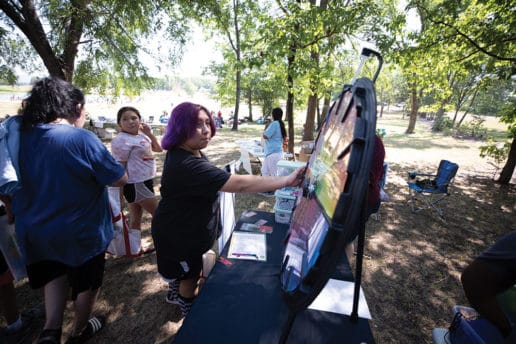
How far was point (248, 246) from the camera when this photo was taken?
2.02 meters

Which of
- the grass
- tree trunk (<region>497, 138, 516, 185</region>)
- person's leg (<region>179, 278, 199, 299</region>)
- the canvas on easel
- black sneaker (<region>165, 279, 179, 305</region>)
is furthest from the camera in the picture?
tree trunk (<region>497, 138, 516, 185</region>)

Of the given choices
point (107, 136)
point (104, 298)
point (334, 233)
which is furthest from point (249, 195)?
point (107, 136)

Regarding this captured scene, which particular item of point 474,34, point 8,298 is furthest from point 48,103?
point 474,34

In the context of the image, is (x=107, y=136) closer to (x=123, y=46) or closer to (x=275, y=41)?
(x=123, y=46)

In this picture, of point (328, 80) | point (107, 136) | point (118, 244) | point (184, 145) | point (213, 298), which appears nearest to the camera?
point (213, 298)

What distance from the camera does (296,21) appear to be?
5.06 metres

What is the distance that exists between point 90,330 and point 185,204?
5.38 feet

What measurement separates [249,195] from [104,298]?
368 cm

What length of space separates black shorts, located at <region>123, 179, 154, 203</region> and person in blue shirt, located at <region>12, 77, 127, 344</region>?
1461 millimetres

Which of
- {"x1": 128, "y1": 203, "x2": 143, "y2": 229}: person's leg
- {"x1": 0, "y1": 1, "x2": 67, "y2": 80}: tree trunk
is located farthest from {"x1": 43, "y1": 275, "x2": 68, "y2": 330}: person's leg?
{"x1": 0, "y1": 1, "x2": 67, "y2": 80}: tree trunk

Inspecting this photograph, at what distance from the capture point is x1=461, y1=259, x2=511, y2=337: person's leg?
1.41 meters

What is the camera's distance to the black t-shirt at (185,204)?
4.91ft

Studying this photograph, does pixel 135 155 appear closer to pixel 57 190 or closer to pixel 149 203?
pixel 149 203

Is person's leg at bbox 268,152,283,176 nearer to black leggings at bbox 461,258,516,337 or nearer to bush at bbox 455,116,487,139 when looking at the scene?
black leggings at bbox 461,258,516,337
